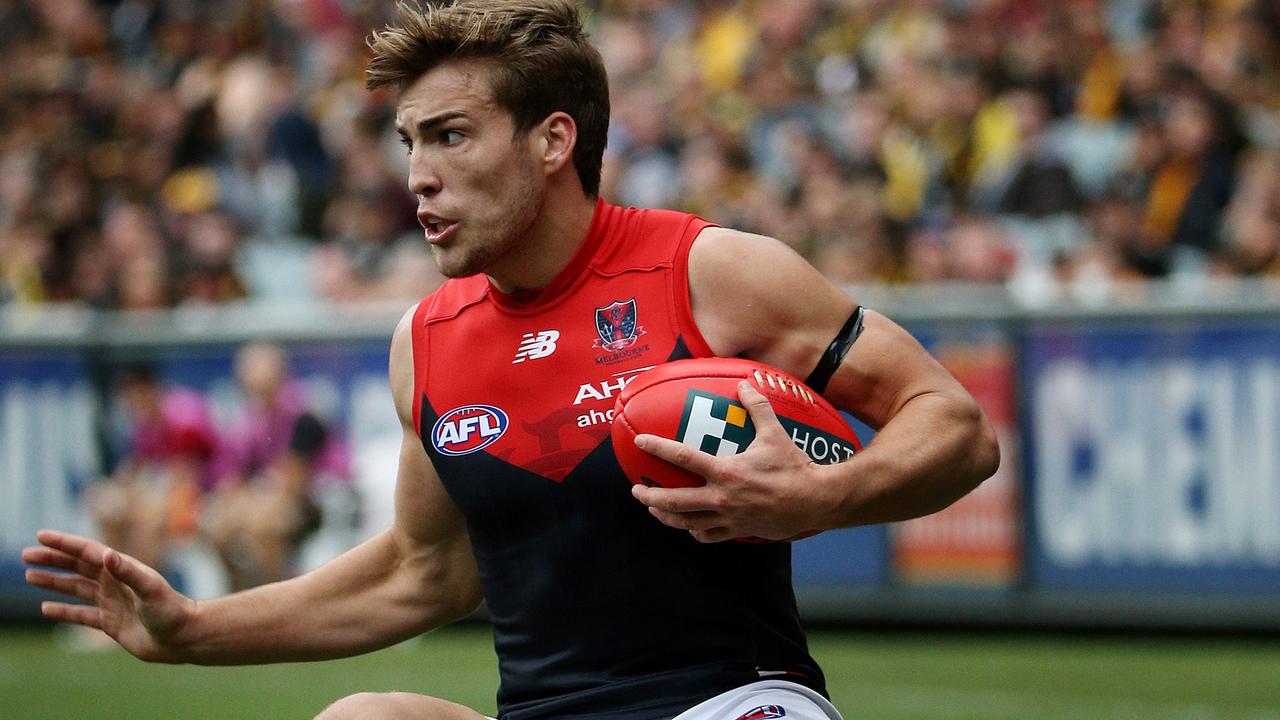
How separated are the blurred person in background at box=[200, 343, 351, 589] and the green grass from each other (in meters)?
0.95

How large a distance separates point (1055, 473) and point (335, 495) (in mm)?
4367

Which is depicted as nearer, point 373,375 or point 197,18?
point 373,375

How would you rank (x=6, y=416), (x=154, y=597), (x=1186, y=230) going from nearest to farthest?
1. (x=154, y=597)
2. (x=1186, y=230)
3. (x=6, y=416)

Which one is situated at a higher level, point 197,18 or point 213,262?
point 197,18

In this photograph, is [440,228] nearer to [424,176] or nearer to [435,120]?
[424,176]

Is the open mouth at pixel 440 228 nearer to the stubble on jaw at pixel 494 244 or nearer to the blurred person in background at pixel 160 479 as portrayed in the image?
the stubble on jaw at pixel 494 244

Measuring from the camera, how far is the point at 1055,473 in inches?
372

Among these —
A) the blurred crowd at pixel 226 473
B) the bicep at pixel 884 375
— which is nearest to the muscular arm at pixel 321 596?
the bicep at pixel 884 375

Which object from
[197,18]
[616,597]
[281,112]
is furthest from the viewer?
[197,18]

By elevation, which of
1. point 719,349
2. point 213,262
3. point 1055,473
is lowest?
point 1055,473

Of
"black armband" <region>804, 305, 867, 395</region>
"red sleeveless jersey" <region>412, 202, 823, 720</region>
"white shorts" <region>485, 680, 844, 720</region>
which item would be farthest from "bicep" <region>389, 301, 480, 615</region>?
"black armband" <region>804, 305, 867, 395</region>

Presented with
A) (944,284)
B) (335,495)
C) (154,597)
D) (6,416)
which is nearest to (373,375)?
(335,495)

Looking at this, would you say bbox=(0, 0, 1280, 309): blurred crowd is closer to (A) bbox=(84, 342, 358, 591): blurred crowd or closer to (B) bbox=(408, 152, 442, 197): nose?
(A) bbox=(84, 342, 358, 591): blurred crowd

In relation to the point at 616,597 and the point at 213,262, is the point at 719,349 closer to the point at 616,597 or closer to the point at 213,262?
the point at 616,597
